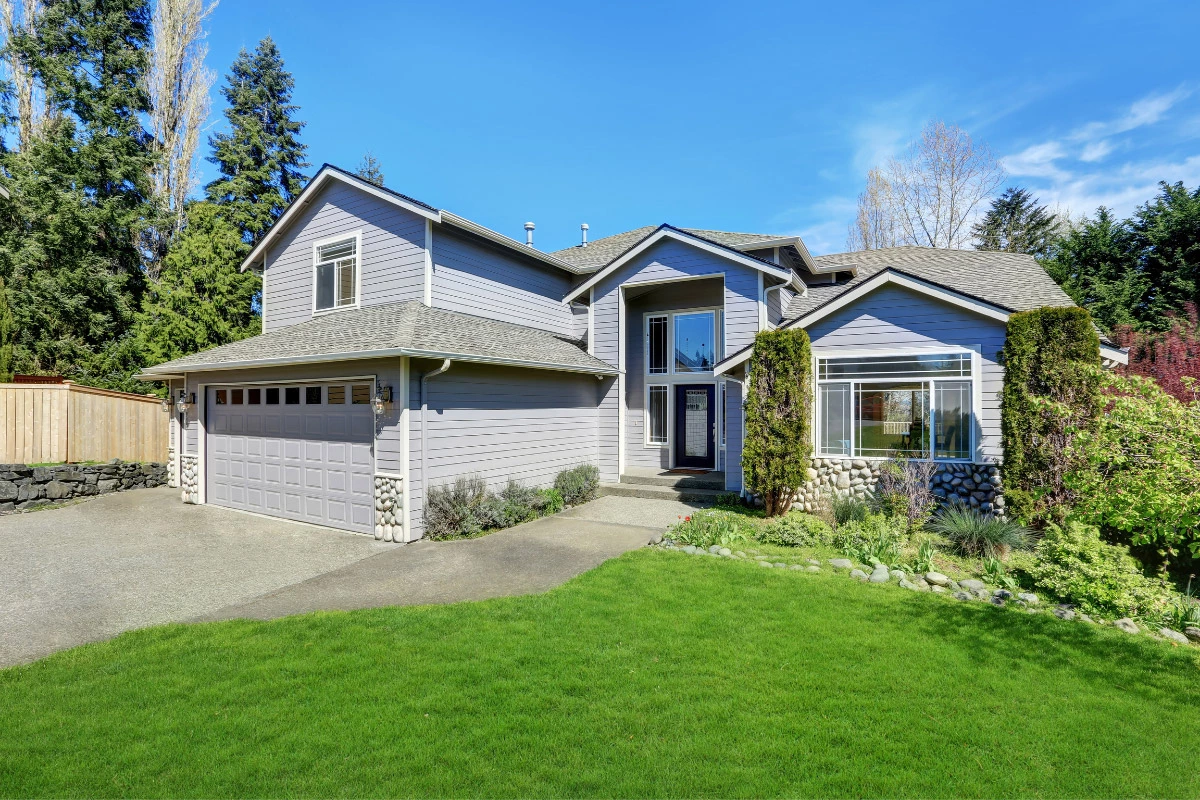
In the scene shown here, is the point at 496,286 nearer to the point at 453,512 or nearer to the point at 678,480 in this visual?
the point at 453,512

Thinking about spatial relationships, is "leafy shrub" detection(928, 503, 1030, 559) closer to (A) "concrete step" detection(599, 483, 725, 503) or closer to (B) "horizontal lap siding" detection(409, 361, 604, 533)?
(A) "concrete step" detection(599, 483, 725, 503)

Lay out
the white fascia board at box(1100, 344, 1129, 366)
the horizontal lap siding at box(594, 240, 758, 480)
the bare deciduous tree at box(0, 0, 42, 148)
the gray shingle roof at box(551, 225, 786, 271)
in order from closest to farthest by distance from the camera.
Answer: the white fascia board at box(1100, 344, 1129, 366) → the horizontal lap siding at box(594, 240, 758, 480) → the gray shingle roof at box(551, 225, 786, 271) → the bare deciduous tree at box(0, 0, 42, 148)

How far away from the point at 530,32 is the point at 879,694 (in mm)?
13113

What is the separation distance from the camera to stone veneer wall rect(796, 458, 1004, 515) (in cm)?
912

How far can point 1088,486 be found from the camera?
239 inches

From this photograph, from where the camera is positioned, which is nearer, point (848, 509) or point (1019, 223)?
point (848, 509)

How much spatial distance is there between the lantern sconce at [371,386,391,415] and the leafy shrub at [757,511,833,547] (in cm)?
627

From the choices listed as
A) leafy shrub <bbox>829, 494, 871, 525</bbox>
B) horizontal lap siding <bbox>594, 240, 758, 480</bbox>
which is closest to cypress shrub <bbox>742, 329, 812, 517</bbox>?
leafy shrub <bbox>829, 494, 871, 525</bbox>

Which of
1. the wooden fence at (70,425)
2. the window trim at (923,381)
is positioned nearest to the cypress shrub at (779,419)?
the window trim at (923,381)

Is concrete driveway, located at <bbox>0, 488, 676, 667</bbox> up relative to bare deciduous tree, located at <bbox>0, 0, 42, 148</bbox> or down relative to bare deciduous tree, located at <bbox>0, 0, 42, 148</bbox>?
down

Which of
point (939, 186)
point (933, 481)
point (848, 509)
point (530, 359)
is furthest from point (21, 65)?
point (939, 186)

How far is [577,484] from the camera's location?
11742 millimetres

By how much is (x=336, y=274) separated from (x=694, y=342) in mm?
8831

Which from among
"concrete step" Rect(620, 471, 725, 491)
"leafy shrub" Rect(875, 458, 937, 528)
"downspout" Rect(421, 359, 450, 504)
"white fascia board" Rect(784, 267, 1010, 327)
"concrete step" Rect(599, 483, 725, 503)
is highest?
"white fascia board" Rect(784, 267, 1010, 327)
